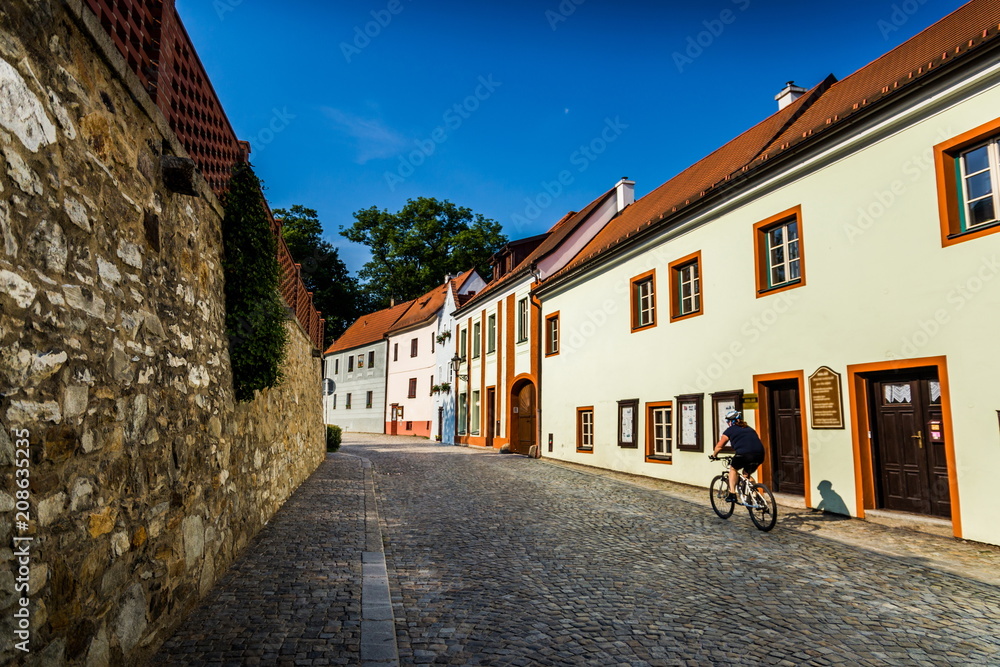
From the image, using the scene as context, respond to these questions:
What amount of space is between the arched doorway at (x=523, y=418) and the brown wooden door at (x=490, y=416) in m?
2.23

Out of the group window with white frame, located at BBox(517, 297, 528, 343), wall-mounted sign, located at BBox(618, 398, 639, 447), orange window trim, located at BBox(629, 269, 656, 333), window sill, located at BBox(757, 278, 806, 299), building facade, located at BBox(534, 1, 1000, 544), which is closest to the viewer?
building facade, located at BBox(534, 1, 1000, 544)

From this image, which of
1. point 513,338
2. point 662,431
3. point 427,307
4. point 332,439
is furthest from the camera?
point 427,307

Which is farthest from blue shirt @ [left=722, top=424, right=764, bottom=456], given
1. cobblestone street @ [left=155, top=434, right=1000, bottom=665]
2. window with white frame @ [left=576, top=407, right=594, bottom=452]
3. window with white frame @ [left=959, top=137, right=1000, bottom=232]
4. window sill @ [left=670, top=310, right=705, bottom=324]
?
window with white frame @ [left=576, top=407, right=594, bottom=452]

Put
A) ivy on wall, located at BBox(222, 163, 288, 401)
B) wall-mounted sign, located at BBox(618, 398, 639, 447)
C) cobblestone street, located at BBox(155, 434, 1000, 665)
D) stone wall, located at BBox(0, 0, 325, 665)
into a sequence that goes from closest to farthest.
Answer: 1. stone wall, located at BBox(0, 0, 325, 665)
2. cobblestone street, located at BBox(155, 434, 1000, 665)
3. ivy on wall, located at BBox(222, 163, 288, 401)
4. wall-mounted sign, located at BBox(618, 398, 639, 447)

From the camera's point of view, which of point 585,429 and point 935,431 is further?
point 585,429

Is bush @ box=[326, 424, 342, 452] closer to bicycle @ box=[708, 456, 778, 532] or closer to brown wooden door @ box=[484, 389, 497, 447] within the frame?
brown wooden door @ box=[484, 389, 497, 447]

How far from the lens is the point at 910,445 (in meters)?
9.35

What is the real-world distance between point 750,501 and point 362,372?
130 feet

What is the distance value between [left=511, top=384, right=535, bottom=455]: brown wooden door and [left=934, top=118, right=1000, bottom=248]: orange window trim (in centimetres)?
1523

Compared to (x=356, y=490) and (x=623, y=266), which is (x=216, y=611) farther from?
(x=623, y=266)

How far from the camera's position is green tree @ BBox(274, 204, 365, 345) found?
152 feet

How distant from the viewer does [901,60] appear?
12.8 m

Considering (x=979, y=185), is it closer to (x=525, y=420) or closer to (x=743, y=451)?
(x=743, y=451)

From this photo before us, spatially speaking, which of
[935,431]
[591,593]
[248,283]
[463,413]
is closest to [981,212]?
[935,431]
